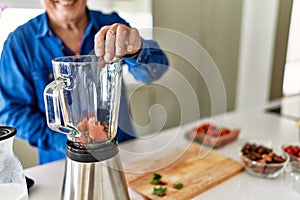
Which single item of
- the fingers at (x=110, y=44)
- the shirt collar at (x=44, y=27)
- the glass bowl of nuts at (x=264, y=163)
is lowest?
the glass bowl of nuts at (x=264, y=163)

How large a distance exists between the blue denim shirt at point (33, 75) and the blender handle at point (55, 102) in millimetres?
161

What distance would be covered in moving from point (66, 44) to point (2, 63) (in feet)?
0.50

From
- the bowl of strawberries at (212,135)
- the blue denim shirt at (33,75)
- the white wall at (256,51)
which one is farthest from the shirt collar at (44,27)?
the white wall at (256,51)

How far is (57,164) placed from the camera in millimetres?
802

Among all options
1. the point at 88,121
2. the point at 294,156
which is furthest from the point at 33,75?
the point at 294,156

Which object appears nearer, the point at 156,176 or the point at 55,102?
the point at 55,102

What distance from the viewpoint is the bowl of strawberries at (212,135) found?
0.89 meters

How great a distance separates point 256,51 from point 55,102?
1.28 metres

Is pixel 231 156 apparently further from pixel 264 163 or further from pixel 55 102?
pixel 55 102

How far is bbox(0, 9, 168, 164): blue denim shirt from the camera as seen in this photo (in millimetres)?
712

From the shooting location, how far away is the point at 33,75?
77cm

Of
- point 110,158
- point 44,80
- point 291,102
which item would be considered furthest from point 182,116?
point 291,102

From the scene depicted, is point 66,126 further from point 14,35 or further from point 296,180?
point 296,180

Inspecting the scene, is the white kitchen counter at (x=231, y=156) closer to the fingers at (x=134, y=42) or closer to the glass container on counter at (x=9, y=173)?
the glass container on counter at (x=9, y=173)
